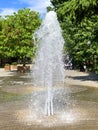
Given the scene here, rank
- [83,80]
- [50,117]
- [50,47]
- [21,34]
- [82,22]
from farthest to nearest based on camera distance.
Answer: [21,34], [83,80], [82,22], [50,47], [50,117]

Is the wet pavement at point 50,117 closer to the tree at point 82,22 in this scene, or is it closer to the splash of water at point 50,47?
the splash of water at point 50,47

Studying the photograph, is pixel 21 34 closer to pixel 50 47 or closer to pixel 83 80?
pixel 83 80

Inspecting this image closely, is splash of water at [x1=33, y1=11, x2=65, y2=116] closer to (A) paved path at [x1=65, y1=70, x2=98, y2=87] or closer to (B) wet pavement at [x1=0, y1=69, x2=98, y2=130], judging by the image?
(B) wet pavement at [x1=0, y1=69, x2=98, y2=130]

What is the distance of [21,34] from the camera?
43.1 m

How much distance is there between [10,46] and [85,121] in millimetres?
32622

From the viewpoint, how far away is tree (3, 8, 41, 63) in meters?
42.8

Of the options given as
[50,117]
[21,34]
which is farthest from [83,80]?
[50,117]

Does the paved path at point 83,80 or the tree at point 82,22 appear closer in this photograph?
the tree at point 82,22

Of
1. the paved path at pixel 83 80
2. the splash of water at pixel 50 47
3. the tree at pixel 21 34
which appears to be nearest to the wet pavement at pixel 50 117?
the splash of water at pixel 50 47

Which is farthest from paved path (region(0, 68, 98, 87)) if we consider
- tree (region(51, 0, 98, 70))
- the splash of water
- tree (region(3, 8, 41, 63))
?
the splash of water

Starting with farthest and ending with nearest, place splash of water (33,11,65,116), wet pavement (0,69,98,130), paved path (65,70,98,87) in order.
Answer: paved path (65,70,98,87) → splash of water (33,11,65,116) → wet pavement (0,69,98,130)

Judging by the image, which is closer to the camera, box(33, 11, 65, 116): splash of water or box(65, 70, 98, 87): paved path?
box(33, 11, 65, 116): splash of water

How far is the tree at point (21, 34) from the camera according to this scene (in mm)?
42847

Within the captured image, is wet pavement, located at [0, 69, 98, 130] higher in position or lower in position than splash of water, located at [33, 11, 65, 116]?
lower
